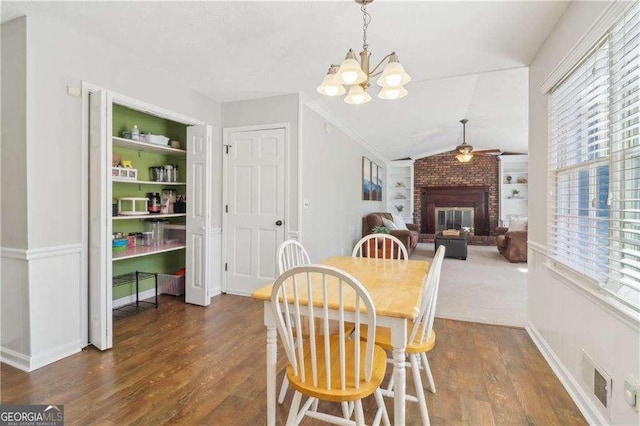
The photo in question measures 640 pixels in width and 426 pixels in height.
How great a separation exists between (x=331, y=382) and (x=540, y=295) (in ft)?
6.95

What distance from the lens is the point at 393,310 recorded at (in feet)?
4.50

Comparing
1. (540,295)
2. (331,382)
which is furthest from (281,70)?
(540,295)

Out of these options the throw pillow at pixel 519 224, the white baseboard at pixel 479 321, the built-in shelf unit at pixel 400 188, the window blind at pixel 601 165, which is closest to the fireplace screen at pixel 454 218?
the built-in shelf unit at pixel 400 188

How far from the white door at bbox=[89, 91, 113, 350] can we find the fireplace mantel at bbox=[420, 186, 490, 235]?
8.08 m

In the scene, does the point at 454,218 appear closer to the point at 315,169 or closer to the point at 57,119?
the point at 315,169

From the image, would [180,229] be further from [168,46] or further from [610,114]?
[610,114]

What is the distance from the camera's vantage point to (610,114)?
65.1 inches

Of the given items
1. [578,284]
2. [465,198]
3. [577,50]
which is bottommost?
[578,284]

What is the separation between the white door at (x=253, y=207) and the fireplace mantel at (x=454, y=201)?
20.8 feet

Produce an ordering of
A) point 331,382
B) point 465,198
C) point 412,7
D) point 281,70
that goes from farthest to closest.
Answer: point 465,198
point 281,70
point 412,7
point 331,382

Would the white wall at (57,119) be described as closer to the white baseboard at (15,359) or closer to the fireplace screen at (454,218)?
the white baseboard at (15,359)

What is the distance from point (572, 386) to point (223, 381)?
6.94ft

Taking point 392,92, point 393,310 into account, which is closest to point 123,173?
point 392,92

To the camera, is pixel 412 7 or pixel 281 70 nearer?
pixel 412 7
